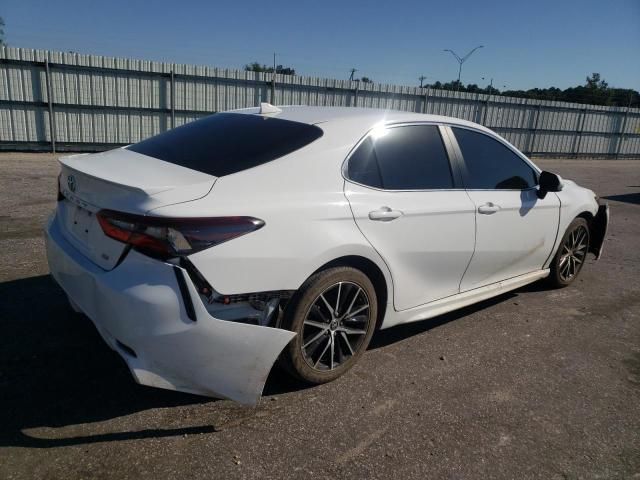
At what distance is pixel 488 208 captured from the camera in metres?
3.83

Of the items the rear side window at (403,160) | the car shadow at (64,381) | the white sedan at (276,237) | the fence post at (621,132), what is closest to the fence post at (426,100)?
the fence post at (621,132)

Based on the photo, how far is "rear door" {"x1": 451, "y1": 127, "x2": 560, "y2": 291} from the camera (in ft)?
12.6

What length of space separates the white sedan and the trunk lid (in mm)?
11

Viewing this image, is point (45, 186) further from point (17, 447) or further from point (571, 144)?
point (571, 144)

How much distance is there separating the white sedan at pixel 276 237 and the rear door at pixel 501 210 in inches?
0.7

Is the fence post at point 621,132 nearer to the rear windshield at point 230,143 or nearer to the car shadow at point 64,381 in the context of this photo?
the car shadow at point 64,381

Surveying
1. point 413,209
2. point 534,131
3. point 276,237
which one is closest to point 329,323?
point 276,237

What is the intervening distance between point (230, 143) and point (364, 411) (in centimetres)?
178

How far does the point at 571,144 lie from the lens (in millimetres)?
25391

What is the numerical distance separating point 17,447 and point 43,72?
13497mm

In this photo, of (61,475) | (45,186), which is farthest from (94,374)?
(45,186)

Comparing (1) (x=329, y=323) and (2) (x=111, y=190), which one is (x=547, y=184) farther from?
(2) (x=111, y=190)

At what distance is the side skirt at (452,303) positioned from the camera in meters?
3.40

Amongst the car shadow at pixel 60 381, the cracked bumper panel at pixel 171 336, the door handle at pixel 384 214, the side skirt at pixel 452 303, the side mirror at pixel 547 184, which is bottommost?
the car shadow at pixel 60 381
